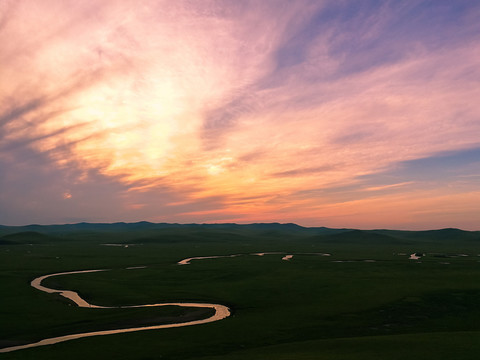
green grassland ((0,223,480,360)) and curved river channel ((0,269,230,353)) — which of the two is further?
curved river channel ((0,269,230,353))

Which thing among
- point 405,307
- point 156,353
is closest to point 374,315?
point 405,307

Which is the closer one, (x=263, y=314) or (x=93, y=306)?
(x=263, y=314)

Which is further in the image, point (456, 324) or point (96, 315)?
point (96, 315)

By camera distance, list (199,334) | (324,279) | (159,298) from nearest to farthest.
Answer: (199,334) → (159,298) → (324,279)

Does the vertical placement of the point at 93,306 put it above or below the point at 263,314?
below

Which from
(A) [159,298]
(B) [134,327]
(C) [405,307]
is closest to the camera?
(B) [134,327]

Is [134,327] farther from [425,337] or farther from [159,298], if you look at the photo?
[425,337]

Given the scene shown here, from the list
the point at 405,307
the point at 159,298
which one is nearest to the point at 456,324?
the point at 405,307

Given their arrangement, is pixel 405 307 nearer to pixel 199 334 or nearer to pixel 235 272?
pixel 199 334

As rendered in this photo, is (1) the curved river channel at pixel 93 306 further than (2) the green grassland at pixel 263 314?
Yes
